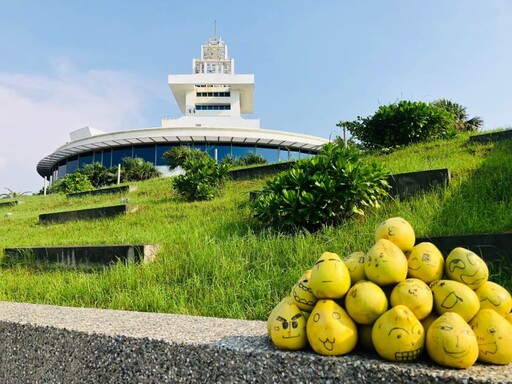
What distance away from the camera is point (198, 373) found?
1450 mm

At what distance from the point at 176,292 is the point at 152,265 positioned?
677 millimetres

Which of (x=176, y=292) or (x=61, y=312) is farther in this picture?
(x=176, y=292)

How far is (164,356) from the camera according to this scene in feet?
5.04

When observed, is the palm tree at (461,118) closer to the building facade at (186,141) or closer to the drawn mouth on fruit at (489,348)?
the building facade at (186,141)

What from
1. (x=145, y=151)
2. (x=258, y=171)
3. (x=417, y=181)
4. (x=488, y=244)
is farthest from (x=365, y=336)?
(x=145, y=151)

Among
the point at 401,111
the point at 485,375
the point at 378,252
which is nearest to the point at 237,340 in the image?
the point at 378,252

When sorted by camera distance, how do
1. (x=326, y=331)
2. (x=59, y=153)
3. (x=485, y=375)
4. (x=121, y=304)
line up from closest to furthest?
(x=485, y=375), (x=326, y=331), (x=121, y=304), (x=59, y=153)

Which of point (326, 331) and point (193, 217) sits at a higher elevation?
point (193, 217)

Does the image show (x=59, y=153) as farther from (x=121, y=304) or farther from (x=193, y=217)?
(x=121, y=304)

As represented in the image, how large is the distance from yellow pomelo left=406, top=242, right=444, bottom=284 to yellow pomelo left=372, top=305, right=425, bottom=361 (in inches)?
7.1

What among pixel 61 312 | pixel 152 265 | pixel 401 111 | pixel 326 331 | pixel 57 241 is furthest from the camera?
pixel 401 111

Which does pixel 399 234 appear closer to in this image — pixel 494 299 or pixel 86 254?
pixel 494 299

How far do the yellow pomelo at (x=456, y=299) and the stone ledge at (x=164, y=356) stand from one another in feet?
0.49

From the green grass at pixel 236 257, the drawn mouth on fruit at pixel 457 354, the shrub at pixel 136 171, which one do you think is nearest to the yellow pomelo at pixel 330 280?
the drawn mouth on fruit at pixel 457 354
